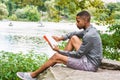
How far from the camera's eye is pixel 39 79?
538 centimetres

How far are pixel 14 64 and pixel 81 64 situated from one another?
1640mm

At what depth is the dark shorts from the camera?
5383mm

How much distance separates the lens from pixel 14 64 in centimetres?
656

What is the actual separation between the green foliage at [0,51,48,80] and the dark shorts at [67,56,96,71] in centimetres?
142

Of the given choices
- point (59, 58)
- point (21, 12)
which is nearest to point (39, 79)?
point (59, 58)

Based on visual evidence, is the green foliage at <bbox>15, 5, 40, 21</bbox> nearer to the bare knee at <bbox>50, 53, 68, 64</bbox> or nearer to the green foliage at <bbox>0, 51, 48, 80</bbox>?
the green foliage at <bbox>0, 51, 48, 80</bbox>

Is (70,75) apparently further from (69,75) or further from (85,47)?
(85,47)

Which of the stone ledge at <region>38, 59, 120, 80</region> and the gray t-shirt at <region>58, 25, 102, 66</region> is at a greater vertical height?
the gray t-shirt at <region>58, 25, 102, 66</region>

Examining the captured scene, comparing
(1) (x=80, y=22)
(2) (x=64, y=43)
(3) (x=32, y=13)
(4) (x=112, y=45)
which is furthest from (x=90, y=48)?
(3) (x=32, y=13)

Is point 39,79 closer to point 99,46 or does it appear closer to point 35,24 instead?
point 99,46

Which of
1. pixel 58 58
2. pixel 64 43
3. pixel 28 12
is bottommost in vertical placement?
pixel 28 12

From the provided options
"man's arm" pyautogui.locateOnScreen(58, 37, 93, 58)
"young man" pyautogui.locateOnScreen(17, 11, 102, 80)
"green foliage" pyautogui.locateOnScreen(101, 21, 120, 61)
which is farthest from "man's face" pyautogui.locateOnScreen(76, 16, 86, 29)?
"green foliage" pyautogui.locateOnScreen(101, 21, 120, 61)

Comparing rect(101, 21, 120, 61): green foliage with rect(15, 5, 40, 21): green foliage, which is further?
rect(15, 5, 40, 21): green foliage

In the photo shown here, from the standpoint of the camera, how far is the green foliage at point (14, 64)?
21.3ft
